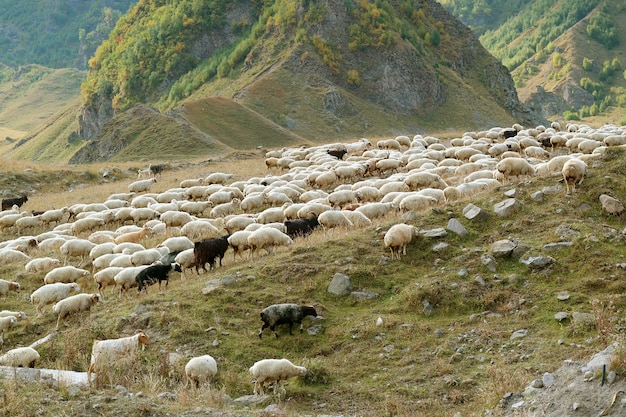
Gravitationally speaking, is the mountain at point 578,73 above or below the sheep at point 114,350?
below

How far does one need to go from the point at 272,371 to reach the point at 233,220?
32.0 feet

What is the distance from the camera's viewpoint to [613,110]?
15900 centimetres

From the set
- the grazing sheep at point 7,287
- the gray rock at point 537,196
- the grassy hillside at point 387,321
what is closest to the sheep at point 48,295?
the grassy hillside at point 387,321

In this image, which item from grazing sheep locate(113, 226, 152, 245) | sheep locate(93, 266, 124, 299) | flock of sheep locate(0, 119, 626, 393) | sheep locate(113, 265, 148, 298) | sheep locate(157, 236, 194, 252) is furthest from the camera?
grazing sheep locate(113, 226, 152, 245)

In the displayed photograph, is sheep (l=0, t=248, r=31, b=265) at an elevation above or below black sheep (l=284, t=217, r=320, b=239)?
below

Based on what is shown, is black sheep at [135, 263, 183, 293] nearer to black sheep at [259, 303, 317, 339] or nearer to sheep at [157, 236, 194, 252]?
sheep at [157, 236, 194, 252]

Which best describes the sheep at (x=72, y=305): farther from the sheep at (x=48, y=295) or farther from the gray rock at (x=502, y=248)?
the gray rock at (x=502, y=248)

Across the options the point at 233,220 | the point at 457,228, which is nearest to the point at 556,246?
the point at 457,228

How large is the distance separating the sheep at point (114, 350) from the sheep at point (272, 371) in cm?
222

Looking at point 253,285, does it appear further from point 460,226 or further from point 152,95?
point 152,95

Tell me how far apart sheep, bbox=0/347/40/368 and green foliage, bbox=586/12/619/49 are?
684 ft

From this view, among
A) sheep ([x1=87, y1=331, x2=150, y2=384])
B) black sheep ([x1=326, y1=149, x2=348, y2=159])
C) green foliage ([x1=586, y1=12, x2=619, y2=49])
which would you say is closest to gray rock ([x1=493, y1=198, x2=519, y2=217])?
sheep ([x1=87, y1=331, x2=150, y2=384])

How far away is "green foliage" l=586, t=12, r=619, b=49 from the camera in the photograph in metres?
191

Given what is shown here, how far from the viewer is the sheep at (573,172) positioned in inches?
607
